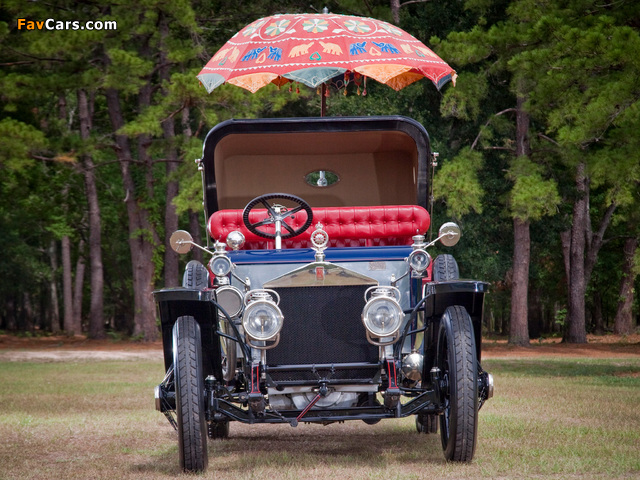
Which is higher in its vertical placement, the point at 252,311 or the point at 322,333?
the point at 252,311

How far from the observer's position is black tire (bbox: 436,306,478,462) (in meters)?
5.88

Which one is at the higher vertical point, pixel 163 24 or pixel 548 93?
pixel 163 24

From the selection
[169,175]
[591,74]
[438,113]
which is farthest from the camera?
[438,113]

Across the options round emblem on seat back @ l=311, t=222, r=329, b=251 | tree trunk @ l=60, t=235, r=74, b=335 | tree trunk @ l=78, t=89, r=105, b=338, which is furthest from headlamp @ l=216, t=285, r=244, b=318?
tree trunk @ l=60, t=235, r=74, b=335

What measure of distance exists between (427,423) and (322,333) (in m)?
2.25

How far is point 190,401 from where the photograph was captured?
573 cm

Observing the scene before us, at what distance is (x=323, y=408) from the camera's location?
605 centimetres

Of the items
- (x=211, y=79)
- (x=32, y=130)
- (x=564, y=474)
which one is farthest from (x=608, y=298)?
(x=564, y=474)

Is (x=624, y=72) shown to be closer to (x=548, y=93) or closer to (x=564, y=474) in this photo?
(x=548, y=93)

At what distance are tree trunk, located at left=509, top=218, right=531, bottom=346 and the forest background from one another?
5cm

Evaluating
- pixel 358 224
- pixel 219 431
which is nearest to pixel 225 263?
pixel 358 224

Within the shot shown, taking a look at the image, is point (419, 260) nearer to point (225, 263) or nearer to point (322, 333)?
point (322, 333)

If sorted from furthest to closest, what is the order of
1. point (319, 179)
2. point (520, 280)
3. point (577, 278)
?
point (577, 278), point (520, 280), point (319, 179)

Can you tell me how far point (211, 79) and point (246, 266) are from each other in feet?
13.2
